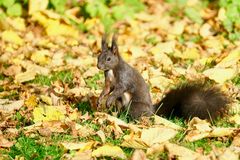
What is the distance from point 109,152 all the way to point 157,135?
398mm

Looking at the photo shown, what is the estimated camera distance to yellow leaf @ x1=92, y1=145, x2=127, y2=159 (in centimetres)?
418

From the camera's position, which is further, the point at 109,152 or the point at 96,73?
the point at 96,73

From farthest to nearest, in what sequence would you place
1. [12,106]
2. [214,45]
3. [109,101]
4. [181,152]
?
[214,45] → [12,106] → [109,101] → [181,152]

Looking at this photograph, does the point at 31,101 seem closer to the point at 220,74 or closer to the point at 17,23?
the point at 220,74

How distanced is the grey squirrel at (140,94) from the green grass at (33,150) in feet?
3.00

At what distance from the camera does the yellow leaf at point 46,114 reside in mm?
5078

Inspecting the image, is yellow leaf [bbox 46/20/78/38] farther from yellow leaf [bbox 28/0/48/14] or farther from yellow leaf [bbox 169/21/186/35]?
yellow leaf [bbox 169/21/186/35]

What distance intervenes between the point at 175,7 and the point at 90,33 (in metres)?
1.53

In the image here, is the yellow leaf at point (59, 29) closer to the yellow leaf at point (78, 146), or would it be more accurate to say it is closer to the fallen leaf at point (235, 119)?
the fallen leaf at point (235, 119)

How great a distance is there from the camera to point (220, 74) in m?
5.97

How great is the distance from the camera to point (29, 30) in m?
8.56

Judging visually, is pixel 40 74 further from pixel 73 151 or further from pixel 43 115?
pixel 73 151

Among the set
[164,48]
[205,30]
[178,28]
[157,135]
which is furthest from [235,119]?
[178,28]

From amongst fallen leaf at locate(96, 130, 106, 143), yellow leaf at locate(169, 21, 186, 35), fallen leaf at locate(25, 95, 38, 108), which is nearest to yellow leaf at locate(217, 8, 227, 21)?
yellow leaf at locate(169, 21, 186, 35)
